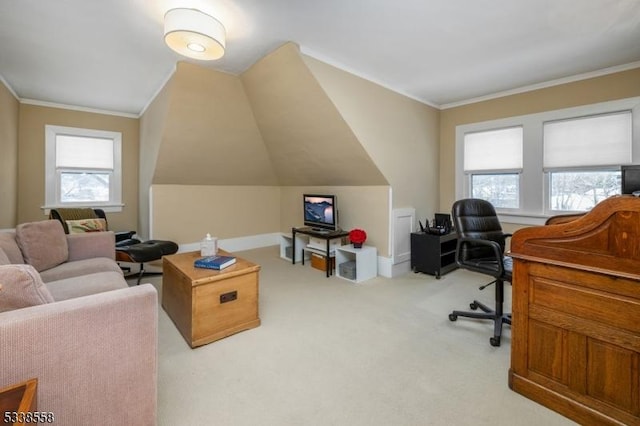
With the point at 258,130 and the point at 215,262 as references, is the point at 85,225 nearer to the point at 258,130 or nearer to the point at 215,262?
the point at 258,130

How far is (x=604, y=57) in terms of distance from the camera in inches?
112

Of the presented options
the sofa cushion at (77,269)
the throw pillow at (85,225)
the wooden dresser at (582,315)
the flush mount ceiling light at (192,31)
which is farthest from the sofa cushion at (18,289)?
the throw pillow at (85,225)

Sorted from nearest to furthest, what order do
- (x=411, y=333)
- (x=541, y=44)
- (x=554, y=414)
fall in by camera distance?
(x=554, y=414)
(x=411, y=333)
(x=541, y=44)

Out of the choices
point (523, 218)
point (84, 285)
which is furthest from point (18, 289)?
point (523, 218)

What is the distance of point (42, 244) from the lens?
244cm

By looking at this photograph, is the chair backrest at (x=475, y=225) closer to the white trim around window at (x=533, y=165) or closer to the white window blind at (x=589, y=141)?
the white trim around window at (x=533, y=165)

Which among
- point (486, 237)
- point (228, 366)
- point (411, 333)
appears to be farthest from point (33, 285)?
point (486, 237)

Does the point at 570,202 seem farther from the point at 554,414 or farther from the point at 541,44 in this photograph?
the point at 554,414

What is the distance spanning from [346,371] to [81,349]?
1399 millimetres

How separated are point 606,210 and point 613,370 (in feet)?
2.40

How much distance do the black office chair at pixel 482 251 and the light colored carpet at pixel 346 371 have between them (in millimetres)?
134

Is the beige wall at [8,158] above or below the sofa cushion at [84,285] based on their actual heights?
above

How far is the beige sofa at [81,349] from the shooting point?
3.43ft

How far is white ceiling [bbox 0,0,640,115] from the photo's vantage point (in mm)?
2102
